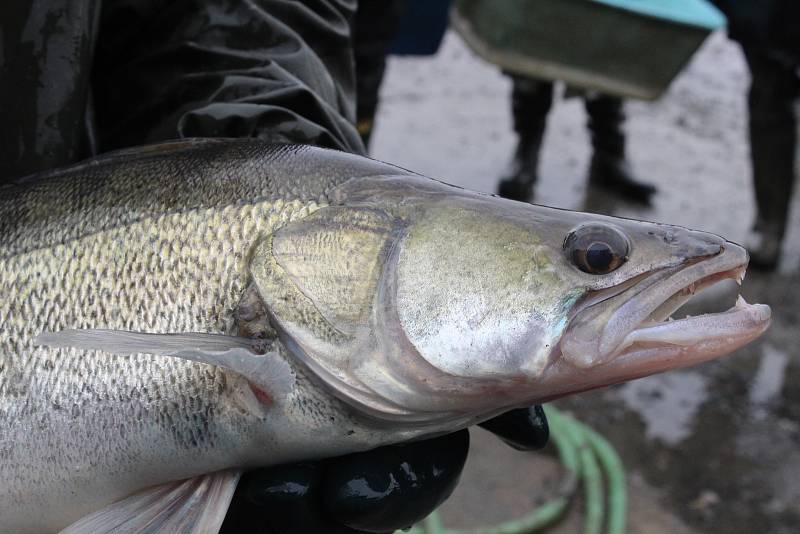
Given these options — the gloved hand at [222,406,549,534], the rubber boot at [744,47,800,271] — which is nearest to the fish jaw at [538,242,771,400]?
the gloved hand at [222,406,549,534]

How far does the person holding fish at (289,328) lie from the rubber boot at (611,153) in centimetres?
441

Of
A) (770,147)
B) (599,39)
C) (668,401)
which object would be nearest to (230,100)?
(668,401)

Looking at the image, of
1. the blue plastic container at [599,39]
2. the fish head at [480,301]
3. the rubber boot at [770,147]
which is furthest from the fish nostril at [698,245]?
the rubber boot at [770,147]

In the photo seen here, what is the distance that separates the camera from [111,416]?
1.44m

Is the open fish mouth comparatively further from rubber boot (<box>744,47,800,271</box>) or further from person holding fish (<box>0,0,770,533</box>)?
rubber boot (<box>744,47,800,271</box>)

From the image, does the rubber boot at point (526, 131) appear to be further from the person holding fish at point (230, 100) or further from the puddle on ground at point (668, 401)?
the person holding fish at point (230, 100)

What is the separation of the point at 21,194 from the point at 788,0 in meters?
4.10

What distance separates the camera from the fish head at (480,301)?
1.34m

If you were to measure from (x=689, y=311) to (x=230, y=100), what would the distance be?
313 centimetres

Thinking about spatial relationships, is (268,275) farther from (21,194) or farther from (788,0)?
(788,0)

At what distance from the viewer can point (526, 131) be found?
5.78m

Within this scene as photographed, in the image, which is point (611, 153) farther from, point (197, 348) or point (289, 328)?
point (197, 348)

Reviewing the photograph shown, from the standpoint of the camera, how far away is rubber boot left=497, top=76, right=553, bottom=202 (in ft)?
18.3

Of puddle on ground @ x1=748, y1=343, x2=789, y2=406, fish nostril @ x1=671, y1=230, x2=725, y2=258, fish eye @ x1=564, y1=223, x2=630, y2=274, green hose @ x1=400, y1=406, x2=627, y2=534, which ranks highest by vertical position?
fish nostril @ x1=671, y1=230, x2=725, y2=258
